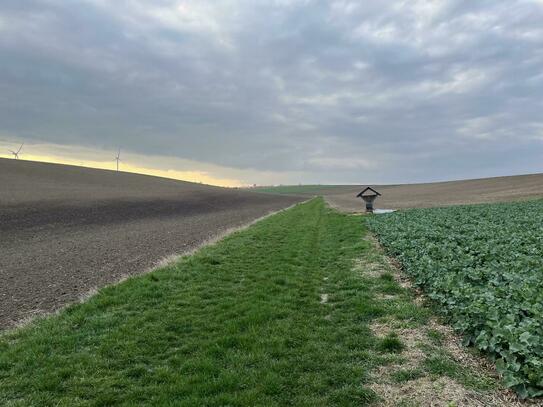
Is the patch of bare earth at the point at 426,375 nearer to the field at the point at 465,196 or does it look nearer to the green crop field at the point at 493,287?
the green crop field at the point at 493,287

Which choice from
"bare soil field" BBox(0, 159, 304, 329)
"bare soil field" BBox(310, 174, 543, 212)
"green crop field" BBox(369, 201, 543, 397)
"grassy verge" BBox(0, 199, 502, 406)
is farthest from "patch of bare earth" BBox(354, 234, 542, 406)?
"bare soil field" BBox(310, 174, 543, 212)

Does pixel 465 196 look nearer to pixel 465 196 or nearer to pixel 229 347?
pixel 465 196

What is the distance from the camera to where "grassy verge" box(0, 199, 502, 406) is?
6223mm

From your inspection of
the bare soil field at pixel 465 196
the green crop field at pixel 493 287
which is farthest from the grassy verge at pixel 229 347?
the bare soil field at pixel 465 196

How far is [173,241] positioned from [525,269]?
18245mm

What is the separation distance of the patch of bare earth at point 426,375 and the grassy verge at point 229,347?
4cm

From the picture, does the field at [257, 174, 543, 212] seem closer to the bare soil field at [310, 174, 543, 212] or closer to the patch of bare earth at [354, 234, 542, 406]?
the bare soil field at [310, 174, 543, 212]

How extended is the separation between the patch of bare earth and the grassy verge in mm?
41

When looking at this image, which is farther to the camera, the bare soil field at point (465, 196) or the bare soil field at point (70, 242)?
the bare soil field at point (465, 196)

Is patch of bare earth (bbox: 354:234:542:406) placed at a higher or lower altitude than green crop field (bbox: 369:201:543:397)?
lower

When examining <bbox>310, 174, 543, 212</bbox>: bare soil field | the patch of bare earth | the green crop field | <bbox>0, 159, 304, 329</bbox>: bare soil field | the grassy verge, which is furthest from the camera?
<bbox>310, 174, 543, 212</bbox>: bare soil field

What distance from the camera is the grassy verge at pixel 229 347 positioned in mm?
6223

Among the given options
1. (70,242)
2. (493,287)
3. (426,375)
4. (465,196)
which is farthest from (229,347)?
(465,196)

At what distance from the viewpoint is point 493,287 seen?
901cm
